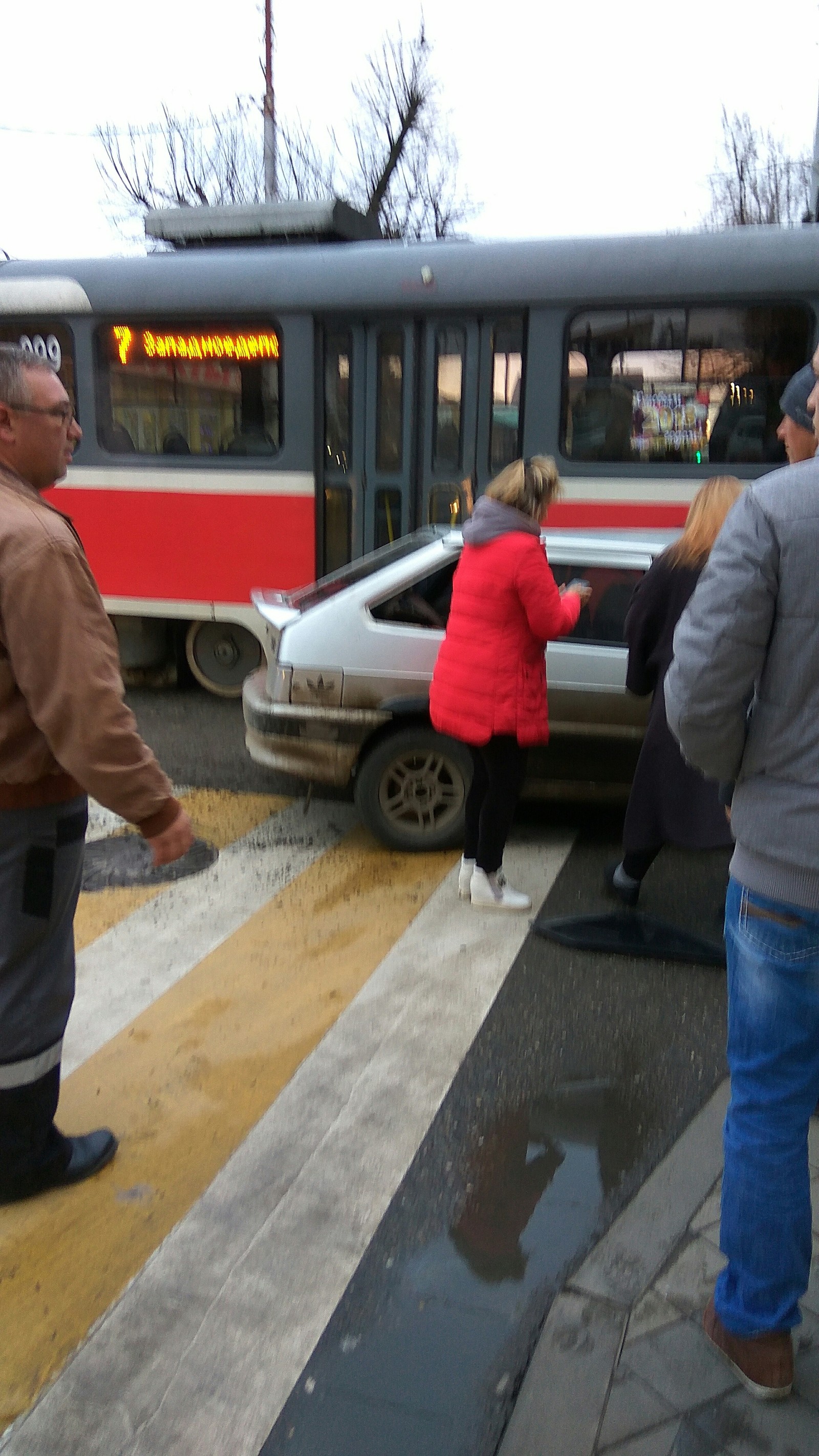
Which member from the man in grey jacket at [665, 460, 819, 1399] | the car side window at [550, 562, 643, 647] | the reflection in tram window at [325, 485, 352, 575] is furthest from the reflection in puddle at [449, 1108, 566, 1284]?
the reflection in tram window at [325, 485, 352, 575]

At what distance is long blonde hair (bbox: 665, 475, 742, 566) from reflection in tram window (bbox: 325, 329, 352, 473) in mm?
4688

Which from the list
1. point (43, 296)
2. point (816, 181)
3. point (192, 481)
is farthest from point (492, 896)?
point (816, 181)

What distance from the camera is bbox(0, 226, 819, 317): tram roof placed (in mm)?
7113

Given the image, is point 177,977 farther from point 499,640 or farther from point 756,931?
point 756,931

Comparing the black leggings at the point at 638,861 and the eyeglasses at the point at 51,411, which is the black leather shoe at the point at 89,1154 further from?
the black leggings at the point at 638,861

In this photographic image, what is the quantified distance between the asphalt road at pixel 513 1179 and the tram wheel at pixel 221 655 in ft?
15.1

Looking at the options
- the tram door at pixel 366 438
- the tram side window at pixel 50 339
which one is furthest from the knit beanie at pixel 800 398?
the tram side window at pixel 50 339

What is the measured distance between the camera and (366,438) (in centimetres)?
820

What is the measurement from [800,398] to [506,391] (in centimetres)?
582

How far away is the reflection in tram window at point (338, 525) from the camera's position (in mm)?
8312

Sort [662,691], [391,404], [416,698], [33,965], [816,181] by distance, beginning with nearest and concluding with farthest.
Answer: [33,965] < [662,691] < [416,698] < [391,404] < [816,181]

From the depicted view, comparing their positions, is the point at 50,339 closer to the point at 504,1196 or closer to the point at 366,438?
the point at 366,438

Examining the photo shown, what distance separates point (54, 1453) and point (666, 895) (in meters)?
3.50

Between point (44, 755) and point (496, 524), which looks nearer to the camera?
point (44, 755)
